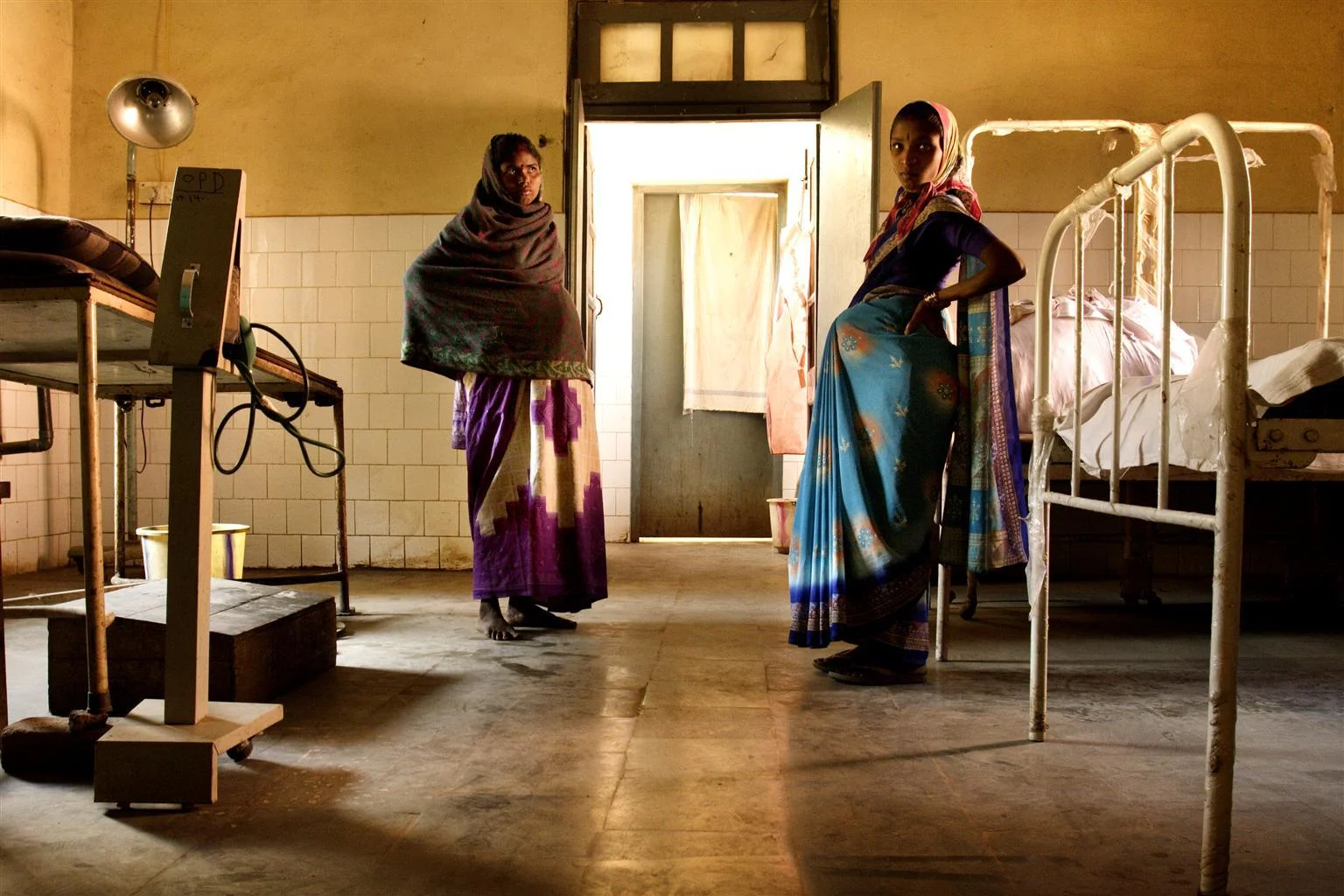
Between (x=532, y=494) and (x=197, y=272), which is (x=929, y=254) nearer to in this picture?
(x=532, y=494)

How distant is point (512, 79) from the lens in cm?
450

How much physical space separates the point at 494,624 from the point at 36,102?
3675 mm

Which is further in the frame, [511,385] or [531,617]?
Answer: [531,617]

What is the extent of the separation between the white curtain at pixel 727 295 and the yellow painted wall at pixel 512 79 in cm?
170

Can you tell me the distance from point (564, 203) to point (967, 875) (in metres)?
3.86

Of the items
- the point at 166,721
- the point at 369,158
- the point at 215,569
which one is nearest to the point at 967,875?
the point at 166,721

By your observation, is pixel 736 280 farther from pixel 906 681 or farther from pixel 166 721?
pixel 166 721

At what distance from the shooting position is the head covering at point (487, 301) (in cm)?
281

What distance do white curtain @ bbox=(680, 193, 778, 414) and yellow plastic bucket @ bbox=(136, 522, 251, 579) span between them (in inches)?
126

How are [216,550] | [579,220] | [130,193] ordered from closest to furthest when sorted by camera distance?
1. [216,550]
2. [579,220]
3. [130,193]

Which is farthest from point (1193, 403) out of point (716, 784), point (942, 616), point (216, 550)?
point (216, 550)

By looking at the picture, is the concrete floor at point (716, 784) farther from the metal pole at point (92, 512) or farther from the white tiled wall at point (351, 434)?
the white tiled wall at point (351, 434)

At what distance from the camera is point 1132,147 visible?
429 centimetres

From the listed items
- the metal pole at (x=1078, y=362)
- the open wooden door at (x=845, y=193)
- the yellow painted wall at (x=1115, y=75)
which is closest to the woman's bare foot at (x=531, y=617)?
the open wooden door at (x=845, y=193)
